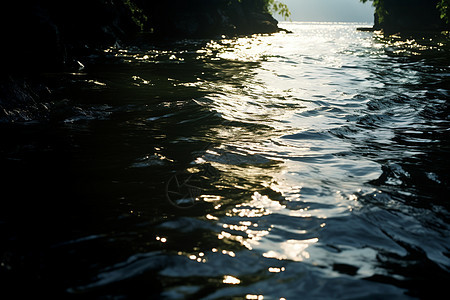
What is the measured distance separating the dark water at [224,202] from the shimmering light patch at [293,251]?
0.01 meters

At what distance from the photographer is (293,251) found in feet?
8.57

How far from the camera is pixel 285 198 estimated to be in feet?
11.3

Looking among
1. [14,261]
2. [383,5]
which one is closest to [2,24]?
[14,261]

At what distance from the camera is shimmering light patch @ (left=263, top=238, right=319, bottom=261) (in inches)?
100

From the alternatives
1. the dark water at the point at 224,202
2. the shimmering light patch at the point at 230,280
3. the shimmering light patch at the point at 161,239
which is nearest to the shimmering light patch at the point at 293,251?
the dark water at the point at 224,202

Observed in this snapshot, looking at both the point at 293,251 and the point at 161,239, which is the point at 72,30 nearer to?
the point at 161,239

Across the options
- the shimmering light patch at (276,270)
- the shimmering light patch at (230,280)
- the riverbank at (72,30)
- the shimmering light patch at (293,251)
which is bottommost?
the shimmering light patch at (293,251)

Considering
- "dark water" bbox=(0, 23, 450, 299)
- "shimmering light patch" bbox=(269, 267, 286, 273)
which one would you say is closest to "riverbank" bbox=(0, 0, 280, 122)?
"dark water" bbox=(0, 23, 450, 299)

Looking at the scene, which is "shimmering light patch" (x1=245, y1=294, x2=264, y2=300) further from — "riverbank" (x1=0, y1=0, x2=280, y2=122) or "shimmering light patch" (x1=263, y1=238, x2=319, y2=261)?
"riverbank" (x1=0, y1=0, x2=280, y2=122)

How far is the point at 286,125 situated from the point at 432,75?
874 centimetres

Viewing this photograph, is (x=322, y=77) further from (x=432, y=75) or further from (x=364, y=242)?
(x=364, y=242)

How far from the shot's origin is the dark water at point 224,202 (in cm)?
229

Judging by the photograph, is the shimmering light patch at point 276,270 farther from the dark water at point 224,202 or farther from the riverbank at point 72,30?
the riverbank at point 72,30

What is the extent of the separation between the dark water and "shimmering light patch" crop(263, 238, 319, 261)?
0.04 ft
